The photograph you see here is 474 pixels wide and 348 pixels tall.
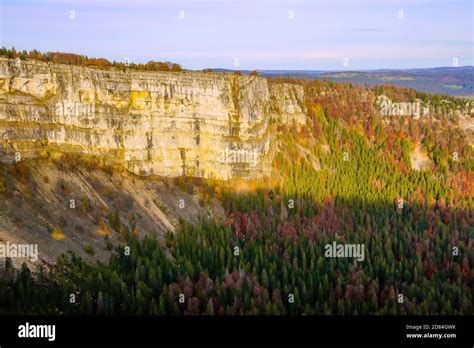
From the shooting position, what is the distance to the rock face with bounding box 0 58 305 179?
83312mm

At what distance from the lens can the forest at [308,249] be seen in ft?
217

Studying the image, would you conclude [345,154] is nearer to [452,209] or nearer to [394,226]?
[452,209]

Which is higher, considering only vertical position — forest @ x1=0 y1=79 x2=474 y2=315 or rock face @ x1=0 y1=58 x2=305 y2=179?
rock face @ x1=0 y1=58 x2=305 y2=179

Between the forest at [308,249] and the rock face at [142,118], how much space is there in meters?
Result: 6.84

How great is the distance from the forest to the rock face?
684cm

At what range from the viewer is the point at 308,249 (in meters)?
88.9

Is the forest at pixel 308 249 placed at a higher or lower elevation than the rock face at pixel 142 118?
lower

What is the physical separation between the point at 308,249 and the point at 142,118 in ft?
117

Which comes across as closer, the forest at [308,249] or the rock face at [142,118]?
the forest at [308,249]

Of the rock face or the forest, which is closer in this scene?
the forest

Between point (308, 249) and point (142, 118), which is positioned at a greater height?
point (142, 118)

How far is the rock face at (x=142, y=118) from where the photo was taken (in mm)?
83312

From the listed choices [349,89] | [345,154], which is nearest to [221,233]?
[345,154]

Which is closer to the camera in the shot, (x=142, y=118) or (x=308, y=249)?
(x=308, y=249)
